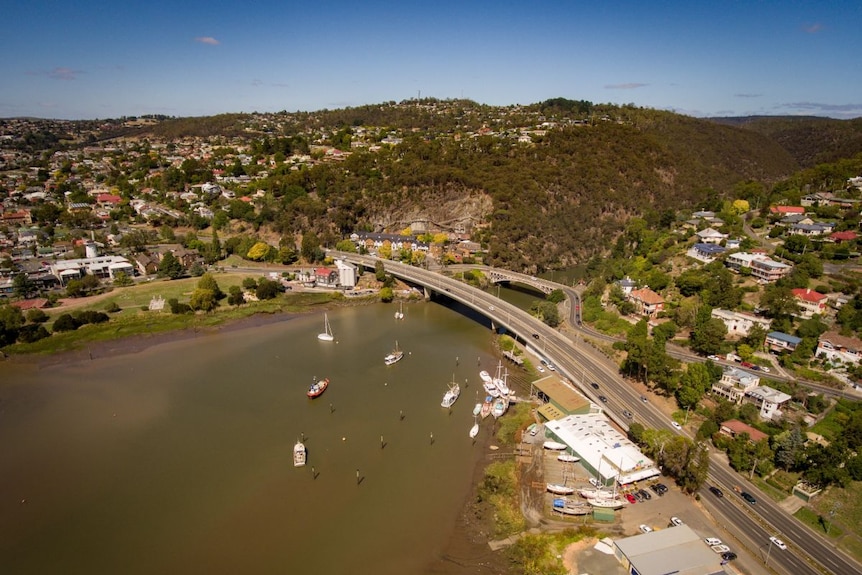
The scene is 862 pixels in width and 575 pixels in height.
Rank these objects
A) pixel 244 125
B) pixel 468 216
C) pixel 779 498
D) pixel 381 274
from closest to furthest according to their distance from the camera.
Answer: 1. pixel 779 498
2. pixel 381 274
3. pixel 468 216
4. pixel 244 125

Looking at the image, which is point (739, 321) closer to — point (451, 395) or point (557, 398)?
point (557, 398)

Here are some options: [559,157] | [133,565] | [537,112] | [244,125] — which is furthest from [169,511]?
[244,125]

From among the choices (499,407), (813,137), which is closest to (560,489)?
(499,407)

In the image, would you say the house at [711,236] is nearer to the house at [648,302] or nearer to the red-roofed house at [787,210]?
the red-roofed house at [787,210]

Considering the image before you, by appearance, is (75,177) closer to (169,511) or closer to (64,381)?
(64,381)

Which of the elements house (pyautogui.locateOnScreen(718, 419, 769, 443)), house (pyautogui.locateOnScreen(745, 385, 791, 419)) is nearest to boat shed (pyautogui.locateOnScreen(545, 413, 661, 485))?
house (pyautogui.locateOnScreen(718, 419, 769, 443))

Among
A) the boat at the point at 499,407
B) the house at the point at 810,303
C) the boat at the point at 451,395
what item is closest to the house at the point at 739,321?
the house at the point at 810,303
